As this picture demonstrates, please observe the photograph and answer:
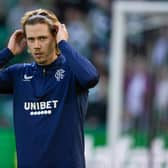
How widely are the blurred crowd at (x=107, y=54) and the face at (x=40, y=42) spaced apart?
6051 mm

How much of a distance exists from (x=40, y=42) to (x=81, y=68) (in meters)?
0.32

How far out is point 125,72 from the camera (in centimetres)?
1298

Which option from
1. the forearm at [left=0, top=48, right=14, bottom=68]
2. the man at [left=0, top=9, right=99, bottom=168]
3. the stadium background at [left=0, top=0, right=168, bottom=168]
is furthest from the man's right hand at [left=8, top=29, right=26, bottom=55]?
the stadium background at [left=0, top=0, right=168, bottom=168]

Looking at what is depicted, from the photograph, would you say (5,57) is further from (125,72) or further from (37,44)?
(125,72)

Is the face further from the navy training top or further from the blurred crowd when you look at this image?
the blurred crowd

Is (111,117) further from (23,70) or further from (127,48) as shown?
(23,70)

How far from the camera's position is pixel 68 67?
6.41m

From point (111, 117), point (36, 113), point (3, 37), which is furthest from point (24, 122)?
point (3, 37)

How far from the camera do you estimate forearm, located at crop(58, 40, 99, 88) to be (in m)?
6.24

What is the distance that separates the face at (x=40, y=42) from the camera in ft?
20.5

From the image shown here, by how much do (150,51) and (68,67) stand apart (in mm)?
6475

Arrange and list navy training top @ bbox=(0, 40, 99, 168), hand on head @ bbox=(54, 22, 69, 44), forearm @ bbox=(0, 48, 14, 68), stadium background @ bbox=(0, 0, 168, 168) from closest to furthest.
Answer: navy training top @ bbox=(0, 40, 99, 168)
hand on head @ bbox=(54, 22, 69, 44)
forearm @ bbox=(0, 48, 14, 68)
stadium background @ bbox=(0, 0, 168, 168)

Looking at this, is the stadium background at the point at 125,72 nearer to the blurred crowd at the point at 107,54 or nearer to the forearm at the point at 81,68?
the blurred crowd at the point at 107,54

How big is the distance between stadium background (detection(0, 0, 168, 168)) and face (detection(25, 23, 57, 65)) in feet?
14.4
